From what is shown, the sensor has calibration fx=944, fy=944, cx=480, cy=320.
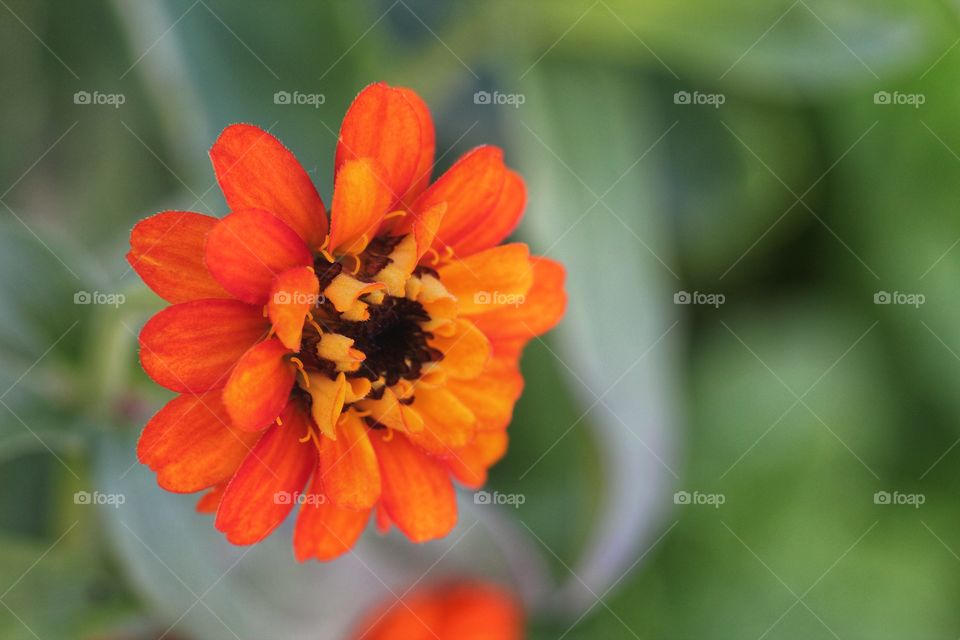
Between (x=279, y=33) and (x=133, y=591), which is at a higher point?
(x=279, y=33)

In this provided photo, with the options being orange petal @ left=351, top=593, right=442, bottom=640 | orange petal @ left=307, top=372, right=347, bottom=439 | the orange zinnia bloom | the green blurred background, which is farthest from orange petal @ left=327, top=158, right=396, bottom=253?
orange petal @ left=351, top=593, right=442, bottom=640

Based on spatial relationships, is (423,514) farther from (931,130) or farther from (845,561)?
(931,130)

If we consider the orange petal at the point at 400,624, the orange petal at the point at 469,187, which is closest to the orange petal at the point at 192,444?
the orange petal at the point at 469,187

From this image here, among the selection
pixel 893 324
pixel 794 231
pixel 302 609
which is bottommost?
pixel 302 609

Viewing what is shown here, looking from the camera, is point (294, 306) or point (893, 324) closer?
point (294, 306)

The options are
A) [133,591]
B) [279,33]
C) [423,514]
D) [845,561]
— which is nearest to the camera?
[423,514]

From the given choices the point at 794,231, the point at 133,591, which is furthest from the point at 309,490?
the point at 794,231

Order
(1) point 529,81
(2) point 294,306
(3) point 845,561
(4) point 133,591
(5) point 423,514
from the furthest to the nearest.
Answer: (3) point 845,561
(1) point 529,81
(4) point 133,591
(5) point 423,514
(2) point 294,306
